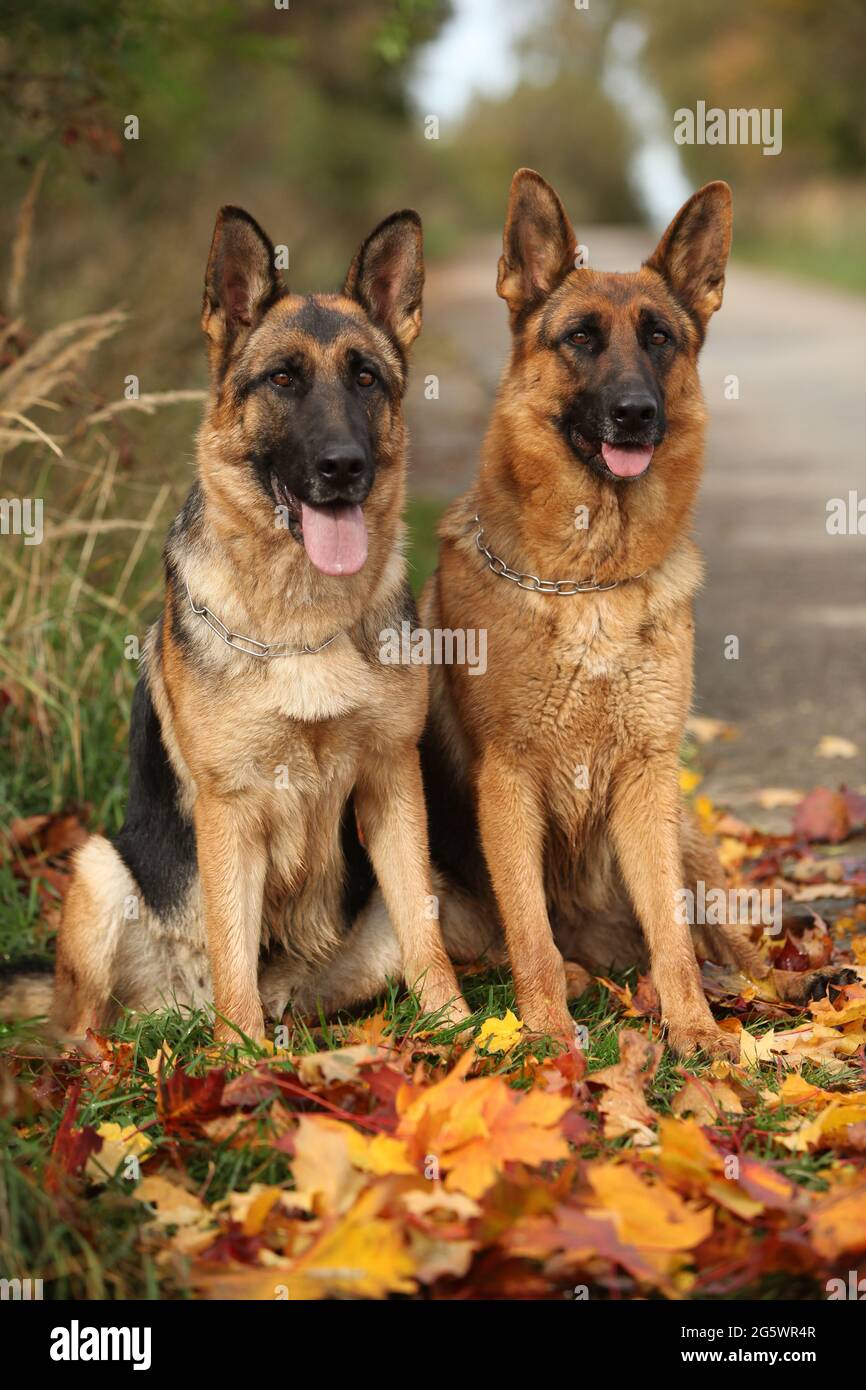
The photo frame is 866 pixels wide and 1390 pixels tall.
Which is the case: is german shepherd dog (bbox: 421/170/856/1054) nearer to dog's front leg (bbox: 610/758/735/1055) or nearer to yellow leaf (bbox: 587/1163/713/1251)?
dog's front leg (bbox: 610/758/735/1055)

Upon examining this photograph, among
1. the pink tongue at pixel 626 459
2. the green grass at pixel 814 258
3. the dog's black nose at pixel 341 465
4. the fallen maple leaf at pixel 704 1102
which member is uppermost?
the green grass at pixel 814 258

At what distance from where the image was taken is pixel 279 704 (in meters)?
3.50

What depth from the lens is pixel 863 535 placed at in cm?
973

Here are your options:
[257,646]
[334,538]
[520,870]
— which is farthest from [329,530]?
[520,870]

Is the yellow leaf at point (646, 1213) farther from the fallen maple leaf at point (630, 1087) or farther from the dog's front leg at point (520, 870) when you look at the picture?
the dog's front leg at point (520, 870)

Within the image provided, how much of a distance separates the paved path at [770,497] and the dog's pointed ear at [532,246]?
0.34 meters

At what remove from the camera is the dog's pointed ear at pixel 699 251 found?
3.99 m

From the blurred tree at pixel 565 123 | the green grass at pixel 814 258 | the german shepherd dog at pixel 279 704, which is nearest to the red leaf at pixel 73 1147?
the german shepherd dog at pixel 279 704

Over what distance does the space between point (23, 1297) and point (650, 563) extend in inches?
99.2

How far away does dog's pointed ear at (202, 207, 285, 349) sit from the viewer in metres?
3.59

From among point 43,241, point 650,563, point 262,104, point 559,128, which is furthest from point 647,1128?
point 559,128

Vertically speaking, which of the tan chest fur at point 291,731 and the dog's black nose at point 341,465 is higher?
the dog's black nose at point 341,465

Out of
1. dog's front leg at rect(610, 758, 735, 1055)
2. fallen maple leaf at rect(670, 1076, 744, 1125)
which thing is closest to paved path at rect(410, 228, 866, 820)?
dog's front leg at rect(610, 758, 735, 1055)

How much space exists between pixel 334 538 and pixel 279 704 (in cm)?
46
